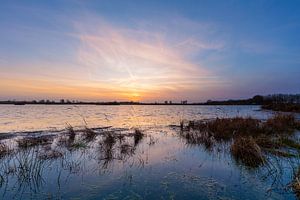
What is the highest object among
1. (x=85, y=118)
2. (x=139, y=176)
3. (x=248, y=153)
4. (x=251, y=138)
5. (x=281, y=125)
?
(x=251, y=138)

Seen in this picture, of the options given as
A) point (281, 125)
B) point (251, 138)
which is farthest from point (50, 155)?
point (281, 125)

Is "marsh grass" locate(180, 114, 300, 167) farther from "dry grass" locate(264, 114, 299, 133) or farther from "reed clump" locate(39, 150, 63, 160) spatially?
"reed clump" locate(39, 150, 63, 160)

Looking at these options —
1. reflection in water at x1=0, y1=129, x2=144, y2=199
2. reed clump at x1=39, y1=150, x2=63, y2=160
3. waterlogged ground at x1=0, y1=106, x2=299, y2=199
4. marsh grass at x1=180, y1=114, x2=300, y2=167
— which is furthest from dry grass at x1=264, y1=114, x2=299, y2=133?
reed clump at x1=39, y1=150, x2=63, y2=160

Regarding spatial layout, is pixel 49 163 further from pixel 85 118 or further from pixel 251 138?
pixel 85 118

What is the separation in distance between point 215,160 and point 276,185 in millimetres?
3570

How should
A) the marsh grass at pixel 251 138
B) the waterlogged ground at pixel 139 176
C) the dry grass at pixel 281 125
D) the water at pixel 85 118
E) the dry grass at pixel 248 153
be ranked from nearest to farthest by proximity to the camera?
the waterlogged ground at pixel 139 176 < the dry grass at pixel 248 153 < the marsh grass at pixel 251 138 < the dry grass at pixel 281 125 < the water at pixel 85 118

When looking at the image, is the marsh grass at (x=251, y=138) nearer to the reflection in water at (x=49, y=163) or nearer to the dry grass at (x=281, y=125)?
the dry grass at (x=281, y=125)

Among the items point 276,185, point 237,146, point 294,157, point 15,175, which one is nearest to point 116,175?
point 15,175

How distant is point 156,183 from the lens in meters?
8.11

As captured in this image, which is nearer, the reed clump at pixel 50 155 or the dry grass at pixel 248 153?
the dry grass at pixel 248 153

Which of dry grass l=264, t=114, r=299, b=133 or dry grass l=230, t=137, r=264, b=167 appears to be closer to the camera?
dry grass l=230, t=137, r=264, b=167

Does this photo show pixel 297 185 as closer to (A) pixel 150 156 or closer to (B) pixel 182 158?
(B) pixel 182 158

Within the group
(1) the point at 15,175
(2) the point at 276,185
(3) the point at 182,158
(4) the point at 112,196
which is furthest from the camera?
(3) the point at 182,158

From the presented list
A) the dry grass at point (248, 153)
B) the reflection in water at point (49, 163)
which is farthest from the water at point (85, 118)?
the dry grass at point (248, 153)
